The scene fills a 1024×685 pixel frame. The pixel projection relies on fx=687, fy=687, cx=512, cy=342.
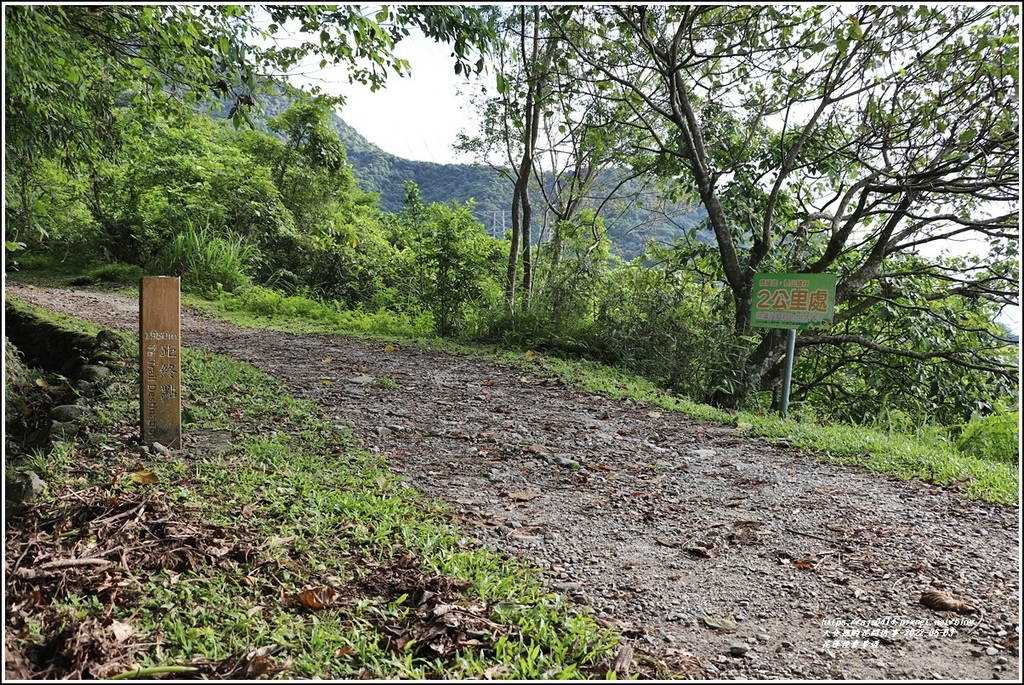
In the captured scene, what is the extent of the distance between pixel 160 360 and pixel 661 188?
8.55 m

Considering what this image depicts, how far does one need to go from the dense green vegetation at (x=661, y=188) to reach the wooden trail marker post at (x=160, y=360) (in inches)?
47.6

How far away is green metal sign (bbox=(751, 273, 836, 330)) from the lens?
21.4 ft

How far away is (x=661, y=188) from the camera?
10.7 metres

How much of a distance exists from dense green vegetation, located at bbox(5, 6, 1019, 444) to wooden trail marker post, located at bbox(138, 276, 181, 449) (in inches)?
47.6

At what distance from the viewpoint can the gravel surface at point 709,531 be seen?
2428 millimetres

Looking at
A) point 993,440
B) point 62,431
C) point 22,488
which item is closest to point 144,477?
point 22,488

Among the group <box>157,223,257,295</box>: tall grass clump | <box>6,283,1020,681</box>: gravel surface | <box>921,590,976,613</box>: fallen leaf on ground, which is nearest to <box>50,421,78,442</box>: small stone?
<box>6,283,1020,681</box>: gravel surface

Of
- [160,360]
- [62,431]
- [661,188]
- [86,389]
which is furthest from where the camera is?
[661,188]

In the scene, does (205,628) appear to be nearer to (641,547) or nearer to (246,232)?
(641,547)

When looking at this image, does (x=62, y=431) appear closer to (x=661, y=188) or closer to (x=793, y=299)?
(x=793, y=299)

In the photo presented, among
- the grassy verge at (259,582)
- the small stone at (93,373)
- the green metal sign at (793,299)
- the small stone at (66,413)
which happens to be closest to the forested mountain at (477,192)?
the green metal sign at (793,299)

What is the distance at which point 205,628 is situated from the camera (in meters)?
2.15

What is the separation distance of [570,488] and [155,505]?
7.24 ft

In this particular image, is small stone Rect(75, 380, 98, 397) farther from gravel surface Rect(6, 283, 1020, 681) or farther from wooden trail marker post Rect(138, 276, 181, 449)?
gravel surface Rect(6, 283, 1020, 681)
